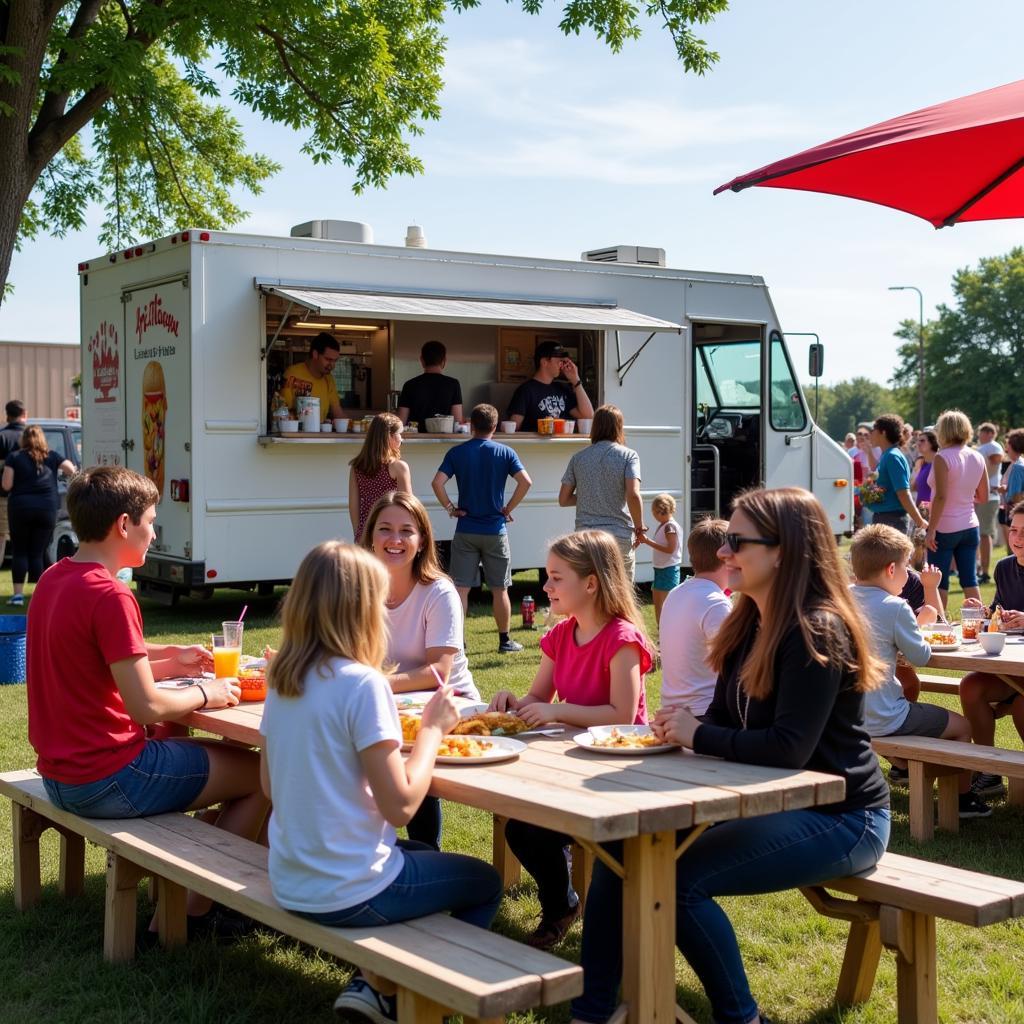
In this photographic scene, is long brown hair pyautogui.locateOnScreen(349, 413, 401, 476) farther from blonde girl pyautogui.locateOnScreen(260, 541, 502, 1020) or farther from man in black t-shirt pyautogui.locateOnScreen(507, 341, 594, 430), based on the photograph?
blonde girl pyautogui.locateOnScreen(260, 541, 502, 1020)

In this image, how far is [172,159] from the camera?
1600 cm

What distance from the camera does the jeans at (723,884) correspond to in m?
3.19

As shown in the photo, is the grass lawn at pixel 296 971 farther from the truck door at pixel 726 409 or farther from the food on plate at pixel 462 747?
the truck door at pixel 726 409

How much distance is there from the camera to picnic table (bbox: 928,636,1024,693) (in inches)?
205

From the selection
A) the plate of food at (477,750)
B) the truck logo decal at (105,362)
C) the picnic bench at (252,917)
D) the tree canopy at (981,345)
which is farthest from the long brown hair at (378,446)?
the tree canopy at (981,345)

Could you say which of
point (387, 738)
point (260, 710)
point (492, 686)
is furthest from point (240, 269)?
point (387, 738)

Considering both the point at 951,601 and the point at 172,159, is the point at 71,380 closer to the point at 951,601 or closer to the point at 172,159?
the point at 172,159

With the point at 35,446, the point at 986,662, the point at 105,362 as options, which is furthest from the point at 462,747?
the point at 35,446

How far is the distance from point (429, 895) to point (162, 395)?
7.90 metres

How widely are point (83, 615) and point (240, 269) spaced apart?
672 cm

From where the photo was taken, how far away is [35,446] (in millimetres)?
11758

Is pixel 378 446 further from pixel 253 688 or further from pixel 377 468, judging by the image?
pixel 253 688

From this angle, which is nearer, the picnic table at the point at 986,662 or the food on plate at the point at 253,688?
the food on plate at the point at 253,688

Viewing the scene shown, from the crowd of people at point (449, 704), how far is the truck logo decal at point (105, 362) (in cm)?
699
